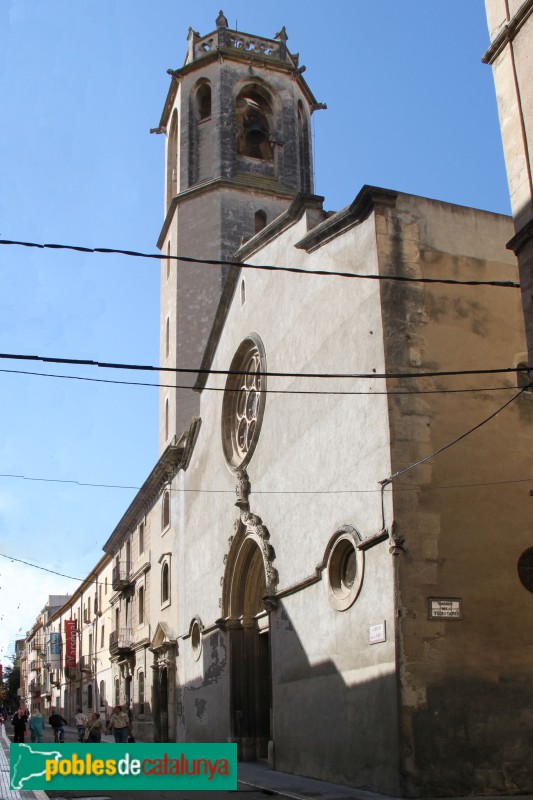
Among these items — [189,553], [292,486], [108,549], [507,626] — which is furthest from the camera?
[108,549]

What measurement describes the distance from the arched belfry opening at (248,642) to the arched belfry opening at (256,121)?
57.4 feet

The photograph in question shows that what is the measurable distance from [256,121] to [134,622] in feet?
64.3

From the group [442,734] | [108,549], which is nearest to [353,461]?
[442,734]

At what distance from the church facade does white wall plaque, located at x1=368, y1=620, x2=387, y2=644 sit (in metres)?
0.04

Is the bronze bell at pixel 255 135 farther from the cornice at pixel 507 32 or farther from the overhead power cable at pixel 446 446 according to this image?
the overhead power cable at pixel 446 446

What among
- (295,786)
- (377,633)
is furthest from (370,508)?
(295,786)

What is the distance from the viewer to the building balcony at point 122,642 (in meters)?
35.0

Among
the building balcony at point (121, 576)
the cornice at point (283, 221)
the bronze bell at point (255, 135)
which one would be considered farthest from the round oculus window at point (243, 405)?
the building balcony at point (121, 576)

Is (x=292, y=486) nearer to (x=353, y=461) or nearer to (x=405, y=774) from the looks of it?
(x=353, y=461)

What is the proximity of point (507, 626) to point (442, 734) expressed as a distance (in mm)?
1790

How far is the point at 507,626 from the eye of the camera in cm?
1281

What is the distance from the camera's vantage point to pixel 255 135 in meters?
33.5

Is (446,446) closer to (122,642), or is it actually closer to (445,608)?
(445,608)

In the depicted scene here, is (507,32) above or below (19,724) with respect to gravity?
above
